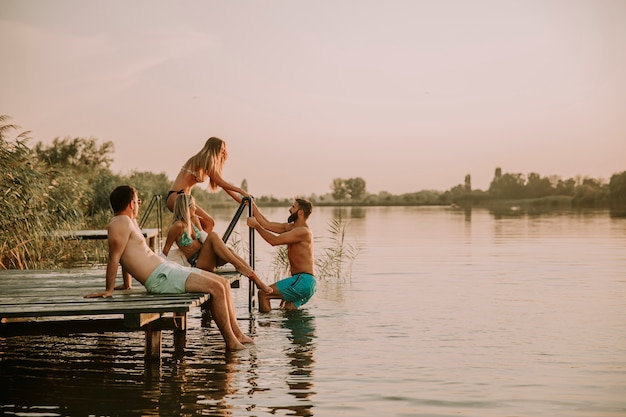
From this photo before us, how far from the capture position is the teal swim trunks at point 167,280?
8500mm

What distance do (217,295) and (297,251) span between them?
331 cm

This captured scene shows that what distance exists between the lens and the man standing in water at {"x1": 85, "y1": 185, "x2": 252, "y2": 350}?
8188 millimetres

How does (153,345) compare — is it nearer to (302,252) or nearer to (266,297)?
(266,297)

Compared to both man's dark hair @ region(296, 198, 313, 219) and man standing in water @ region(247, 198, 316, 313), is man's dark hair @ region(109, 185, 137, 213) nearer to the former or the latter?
man standing in water @ region(247, 198, 316, 313)

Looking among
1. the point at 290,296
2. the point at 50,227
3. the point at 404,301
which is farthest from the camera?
the point at 50,227

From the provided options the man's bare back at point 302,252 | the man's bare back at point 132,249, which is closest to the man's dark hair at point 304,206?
the man's bare back at point 302,252

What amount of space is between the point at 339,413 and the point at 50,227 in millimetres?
10556

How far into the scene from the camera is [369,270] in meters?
20.6

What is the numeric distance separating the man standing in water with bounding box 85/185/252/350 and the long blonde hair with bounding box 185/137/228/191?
2320mm

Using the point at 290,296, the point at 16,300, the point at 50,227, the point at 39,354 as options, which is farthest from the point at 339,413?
the point at 50,227

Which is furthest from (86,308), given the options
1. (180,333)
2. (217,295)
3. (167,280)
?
(180,333)

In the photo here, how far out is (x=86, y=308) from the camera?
759cm

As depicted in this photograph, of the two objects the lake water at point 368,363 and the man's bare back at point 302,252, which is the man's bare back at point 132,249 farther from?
the man's bare back at point 302,252

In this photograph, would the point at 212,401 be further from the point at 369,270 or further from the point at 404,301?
the point at 369,270
